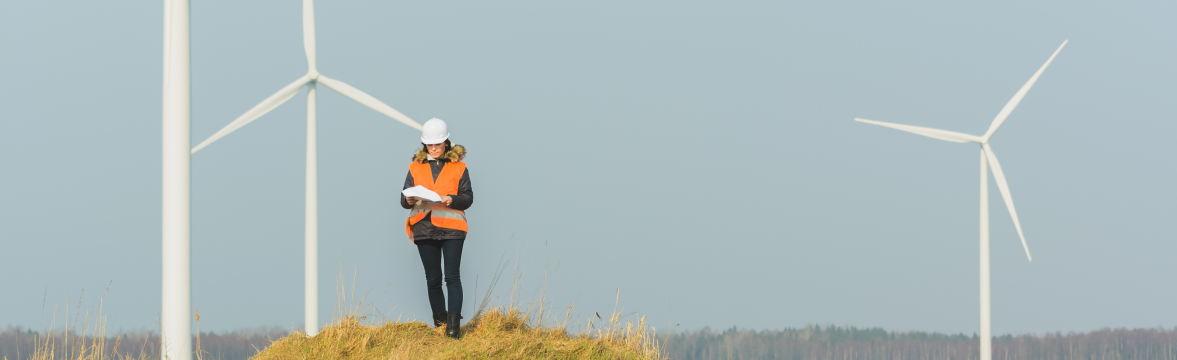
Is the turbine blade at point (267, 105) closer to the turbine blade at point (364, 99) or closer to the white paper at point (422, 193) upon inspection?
the turbine blade at point (364, 99)

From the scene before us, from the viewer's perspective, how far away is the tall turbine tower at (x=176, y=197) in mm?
9516

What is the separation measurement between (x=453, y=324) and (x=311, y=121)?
4973 mm

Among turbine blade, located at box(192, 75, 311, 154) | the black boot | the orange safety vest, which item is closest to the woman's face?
the orange safety vest

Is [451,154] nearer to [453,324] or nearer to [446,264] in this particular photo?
[446,264]

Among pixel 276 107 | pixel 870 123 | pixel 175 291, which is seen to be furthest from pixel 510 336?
pixel 870 123

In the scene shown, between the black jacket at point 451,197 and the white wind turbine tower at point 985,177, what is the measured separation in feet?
46.9

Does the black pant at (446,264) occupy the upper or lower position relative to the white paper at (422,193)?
lower

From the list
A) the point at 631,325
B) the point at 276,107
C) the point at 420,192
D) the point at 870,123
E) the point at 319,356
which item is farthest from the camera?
the point at 870,123

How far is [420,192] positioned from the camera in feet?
30.9

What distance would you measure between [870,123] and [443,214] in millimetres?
14984

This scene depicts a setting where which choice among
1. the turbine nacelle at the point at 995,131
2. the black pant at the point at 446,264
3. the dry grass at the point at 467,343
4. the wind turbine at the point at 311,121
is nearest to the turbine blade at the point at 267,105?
the wind turbine at the point at 311,121

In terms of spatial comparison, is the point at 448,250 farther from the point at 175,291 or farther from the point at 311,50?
the point at 311,50

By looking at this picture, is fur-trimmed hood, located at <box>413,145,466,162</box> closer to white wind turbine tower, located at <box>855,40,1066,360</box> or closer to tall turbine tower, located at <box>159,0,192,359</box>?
tall turbine tower, located at <box>159,0,192,359</box>

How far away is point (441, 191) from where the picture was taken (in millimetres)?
9766
